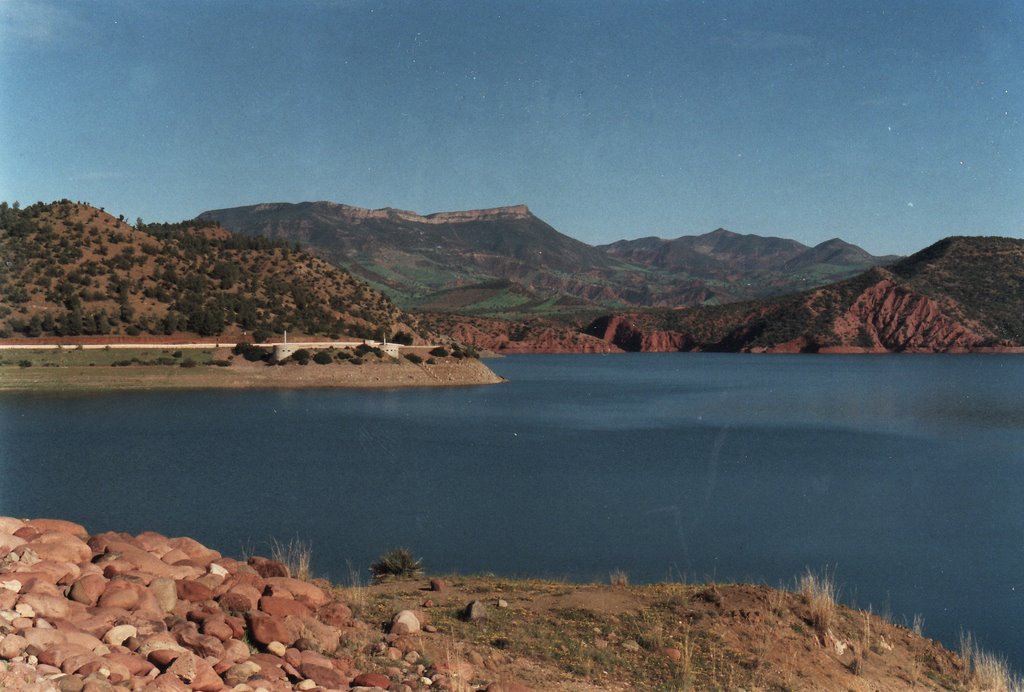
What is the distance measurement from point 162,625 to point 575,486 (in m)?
26.2

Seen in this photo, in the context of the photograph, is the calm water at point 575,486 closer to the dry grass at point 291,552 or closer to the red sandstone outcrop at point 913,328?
the dry grass at point 291,552

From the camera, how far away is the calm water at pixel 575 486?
2281cm

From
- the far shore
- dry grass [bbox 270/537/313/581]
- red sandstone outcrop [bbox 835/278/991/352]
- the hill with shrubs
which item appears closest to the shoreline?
the far shore

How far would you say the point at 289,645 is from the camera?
32.7 feet

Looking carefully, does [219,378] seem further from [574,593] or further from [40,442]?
[574,593]

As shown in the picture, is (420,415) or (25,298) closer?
(420,415)

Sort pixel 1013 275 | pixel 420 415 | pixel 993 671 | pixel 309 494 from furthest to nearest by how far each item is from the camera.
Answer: pixel 1013 275 → pixel 420 415 → pixel 309 494 → pixel 993 671

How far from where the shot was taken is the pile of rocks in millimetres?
7859

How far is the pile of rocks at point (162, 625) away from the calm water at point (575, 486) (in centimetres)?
908

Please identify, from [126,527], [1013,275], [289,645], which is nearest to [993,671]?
[289,645]

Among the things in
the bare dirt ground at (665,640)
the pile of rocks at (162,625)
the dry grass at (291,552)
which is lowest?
the dry grass at (291,552)

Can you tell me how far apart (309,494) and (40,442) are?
789 inches

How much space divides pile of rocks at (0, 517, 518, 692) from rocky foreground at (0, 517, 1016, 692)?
0.02 meters

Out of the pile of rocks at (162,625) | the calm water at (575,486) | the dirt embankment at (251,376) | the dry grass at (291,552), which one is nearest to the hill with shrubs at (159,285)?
the dirt embankment at (251,376)
